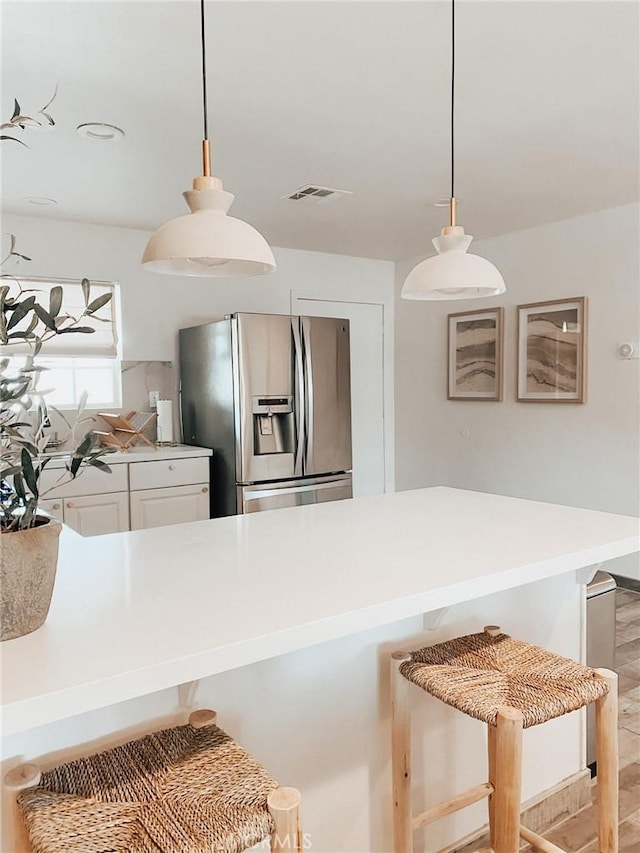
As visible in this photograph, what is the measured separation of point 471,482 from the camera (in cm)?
508

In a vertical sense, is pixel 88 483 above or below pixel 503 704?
above

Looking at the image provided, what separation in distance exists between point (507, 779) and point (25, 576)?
98 cm

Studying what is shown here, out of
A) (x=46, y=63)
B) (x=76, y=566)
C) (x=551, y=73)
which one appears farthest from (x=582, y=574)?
(x=46, y=63)

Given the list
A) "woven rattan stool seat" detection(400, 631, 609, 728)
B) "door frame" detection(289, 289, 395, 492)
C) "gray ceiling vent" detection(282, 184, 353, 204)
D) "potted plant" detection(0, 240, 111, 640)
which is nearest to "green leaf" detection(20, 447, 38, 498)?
"potted plant" detection(0, 240, 111, 640)

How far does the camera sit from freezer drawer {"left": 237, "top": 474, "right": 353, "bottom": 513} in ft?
13.1

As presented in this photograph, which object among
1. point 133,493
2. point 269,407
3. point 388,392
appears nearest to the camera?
point 133,493

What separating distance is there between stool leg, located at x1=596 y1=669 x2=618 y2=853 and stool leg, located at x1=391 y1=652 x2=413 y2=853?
16.7 inches

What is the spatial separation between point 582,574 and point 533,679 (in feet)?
2.07

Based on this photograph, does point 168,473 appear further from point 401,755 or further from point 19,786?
point 19,786

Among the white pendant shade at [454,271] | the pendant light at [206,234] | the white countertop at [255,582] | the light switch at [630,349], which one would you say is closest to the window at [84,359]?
the white countertop at [255,582]

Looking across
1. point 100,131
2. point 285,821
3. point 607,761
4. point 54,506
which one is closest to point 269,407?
point 54,506

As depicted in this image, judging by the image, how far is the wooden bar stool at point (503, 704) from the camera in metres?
1.31

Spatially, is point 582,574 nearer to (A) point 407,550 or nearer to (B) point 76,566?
(A) point 407,550

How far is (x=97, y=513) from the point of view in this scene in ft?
12.1
